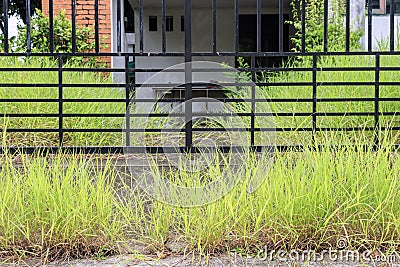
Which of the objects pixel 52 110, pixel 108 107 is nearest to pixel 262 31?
pixel 108 107

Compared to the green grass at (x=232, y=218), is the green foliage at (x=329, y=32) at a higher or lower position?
higher

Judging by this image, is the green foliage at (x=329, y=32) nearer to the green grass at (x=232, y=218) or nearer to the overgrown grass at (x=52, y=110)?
the overgrown grass at (x=52, y=110)

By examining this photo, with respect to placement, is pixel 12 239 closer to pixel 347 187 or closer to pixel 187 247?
pixel 187 247

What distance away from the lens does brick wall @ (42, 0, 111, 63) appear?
9609 mm

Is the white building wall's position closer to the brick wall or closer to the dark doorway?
the dark doorway

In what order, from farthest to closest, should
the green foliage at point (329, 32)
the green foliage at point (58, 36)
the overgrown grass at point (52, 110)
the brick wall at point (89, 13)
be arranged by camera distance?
1. the brick wall at point (89, 13)
2. the green foliage at point (58, 36)
3. the green foliage at point (329, 32)
4. the overgrown grass at point (52, 110)

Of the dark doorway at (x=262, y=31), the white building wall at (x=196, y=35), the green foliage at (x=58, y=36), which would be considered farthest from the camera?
the dark doorway at (x=262, y=31)

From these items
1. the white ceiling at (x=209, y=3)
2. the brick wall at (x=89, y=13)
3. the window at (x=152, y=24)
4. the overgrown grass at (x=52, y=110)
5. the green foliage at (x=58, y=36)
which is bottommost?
the overgrown grass at (x=52, y=110)

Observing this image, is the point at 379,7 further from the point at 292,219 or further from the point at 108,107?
the point at 292,219

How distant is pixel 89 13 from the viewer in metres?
9.63

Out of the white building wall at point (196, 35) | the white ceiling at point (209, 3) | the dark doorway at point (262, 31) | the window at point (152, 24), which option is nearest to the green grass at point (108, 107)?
the white ceiling at point (209, 3)

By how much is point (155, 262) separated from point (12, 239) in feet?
2.16

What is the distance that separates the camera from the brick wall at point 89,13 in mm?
9609

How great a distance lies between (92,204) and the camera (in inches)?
102
